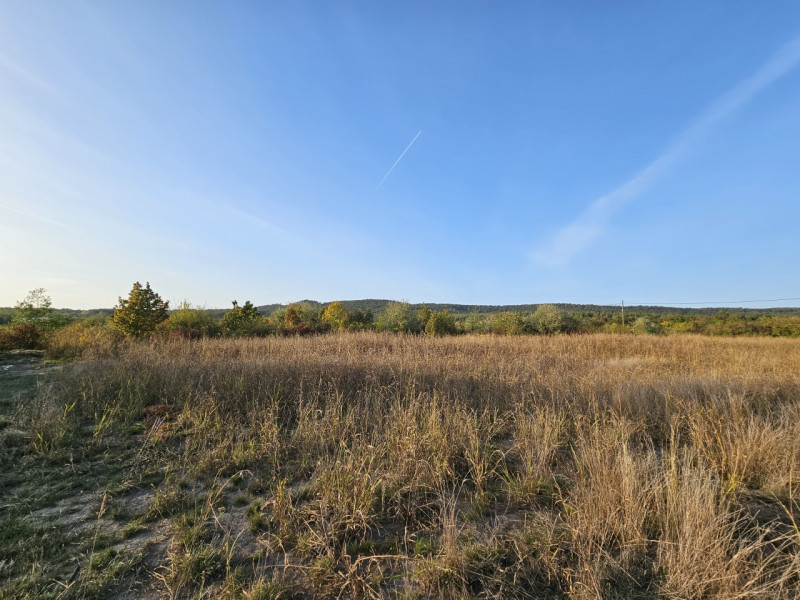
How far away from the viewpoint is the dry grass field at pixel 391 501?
6.84ft

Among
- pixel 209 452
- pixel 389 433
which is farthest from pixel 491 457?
pixel 209 452

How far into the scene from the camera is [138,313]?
15188 millimetres

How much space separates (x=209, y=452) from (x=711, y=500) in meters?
4.57

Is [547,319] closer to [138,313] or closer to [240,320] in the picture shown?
[240,320]

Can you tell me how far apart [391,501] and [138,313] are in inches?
670

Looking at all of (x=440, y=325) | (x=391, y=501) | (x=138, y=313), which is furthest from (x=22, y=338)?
(x=440, y=325)

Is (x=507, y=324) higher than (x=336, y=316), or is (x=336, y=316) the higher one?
(x=336, y=316)

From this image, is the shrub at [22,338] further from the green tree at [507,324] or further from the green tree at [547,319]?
the green tree at [547,319]

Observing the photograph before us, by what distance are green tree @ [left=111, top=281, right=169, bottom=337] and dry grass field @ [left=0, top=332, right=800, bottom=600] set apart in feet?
35.5

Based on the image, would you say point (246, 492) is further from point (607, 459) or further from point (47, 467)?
point (607, 459)

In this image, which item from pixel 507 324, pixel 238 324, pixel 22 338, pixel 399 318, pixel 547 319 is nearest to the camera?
pixel 22 338

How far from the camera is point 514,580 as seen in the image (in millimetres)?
2043

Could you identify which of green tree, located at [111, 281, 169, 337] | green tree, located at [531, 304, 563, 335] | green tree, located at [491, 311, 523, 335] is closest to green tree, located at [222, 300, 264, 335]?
green tree, located at [111, 281, 169, 337]

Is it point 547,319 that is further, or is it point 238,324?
point 547,319
